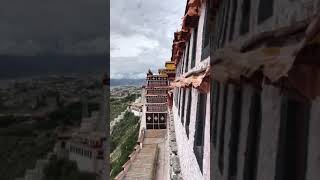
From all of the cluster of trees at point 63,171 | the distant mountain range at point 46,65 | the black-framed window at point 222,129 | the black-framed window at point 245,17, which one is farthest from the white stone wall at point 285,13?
the cluster of trees at point 63,171

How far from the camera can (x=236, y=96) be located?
4.98 m

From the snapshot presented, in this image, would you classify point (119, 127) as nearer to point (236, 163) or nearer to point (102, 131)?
point (102, 131)

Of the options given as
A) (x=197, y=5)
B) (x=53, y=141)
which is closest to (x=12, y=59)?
(x=197, y=5)

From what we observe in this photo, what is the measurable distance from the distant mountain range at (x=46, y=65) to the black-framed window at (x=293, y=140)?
8.90 metres

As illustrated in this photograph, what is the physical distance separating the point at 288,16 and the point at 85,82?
14707 millimetres

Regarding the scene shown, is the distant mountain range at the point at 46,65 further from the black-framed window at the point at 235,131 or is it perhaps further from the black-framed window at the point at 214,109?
the black-framed window at the point at 235,131

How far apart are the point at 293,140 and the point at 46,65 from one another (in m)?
13.2

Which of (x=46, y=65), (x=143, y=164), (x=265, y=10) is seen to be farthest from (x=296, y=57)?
(x=143, y=164)

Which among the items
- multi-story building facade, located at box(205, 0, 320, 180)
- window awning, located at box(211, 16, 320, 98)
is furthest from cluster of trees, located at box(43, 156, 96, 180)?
window awning, located at box(211, 16, 320, 98)

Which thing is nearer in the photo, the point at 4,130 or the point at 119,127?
the point at 4,130

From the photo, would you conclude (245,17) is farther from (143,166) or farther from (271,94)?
(143,166)

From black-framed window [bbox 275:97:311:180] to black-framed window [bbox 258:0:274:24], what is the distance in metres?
0.97

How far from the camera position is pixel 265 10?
12.6ft

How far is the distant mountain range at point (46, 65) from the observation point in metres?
12.8
